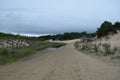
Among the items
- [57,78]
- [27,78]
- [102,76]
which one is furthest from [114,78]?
[27,78]

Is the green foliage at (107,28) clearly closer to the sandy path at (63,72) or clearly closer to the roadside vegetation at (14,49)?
the roadside vegetation at (14,49)

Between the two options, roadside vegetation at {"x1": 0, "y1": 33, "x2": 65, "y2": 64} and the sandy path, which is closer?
the sandy path

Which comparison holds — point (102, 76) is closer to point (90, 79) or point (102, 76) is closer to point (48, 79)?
point (90, 79)

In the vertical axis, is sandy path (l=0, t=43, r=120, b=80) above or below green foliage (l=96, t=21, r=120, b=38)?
below

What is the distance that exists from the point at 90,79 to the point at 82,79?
1.34ft

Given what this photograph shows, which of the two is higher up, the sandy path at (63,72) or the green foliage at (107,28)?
the green foliage at (107,28)

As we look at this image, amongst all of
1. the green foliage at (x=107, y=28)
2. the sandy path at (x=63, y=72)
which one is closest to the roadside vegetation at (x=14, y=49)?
the sandy path at (x=63, y=72)

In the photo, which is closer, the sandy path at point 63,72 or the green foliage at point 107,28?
the sandy path at point 63,72

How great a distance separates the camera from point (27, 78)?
13492 millimetres

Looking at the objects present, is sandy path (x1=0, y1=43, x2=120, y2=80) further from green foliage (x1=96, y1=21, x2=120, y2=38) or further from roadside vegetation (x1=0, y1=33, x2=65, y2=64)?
green foliage (x1=96, y1=21, x2=120, y2=38)

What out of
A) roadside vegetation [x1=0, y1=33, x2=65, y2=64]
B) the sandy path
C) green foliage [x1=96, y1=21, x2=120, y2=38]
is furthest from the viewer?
green foliage [x1=96, y1=21, x2=120, y2=38]

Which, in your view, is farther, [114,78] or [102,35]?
[102,35]

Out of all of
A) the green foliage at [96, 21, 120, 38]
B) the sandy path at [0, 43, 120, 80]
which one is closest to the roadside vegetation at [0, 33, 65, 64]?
the sandy path at [0, 43, 120, 80]

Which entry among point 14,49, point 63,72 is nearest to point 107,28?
point 14,49
